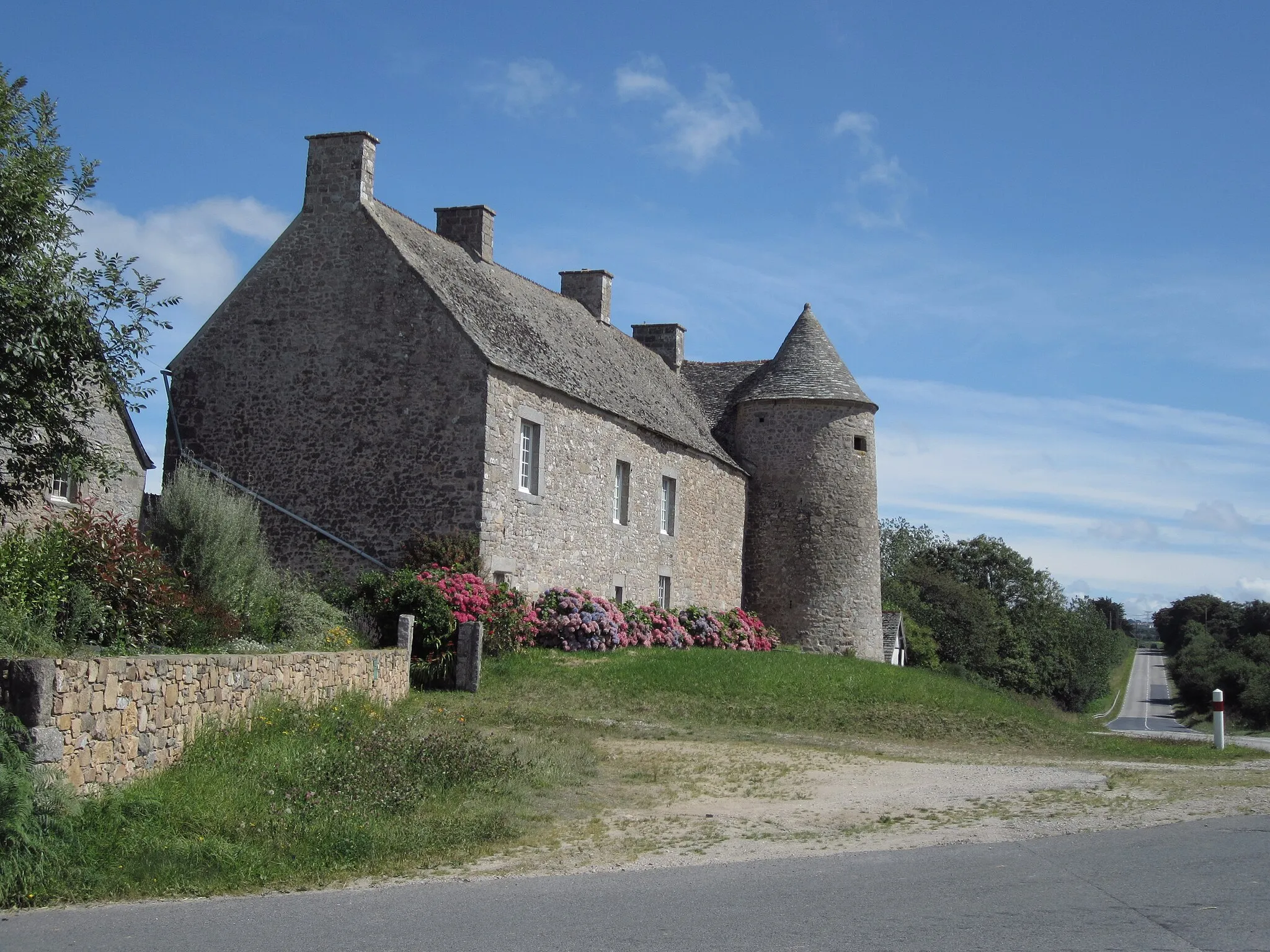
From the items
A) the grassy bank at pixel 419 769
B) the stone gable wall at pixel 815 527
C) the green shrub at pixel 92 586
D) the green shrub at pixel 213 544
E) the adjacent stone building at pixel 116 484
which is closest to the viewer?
the grassy bank at pixel 419 769

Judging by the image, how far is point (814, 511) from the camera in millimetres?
31891

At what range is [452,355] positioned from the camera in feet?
70.8

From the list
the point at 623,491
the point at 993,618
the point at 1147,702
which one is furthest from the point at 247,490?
the point at 1147,702

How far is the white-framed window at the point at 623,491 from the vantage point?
26.2 metres

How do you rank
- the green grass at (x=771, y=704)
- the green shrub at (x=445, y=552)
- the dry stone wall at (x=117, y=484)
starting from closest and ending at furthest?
the green grass at (x=771, y=704) < the dry stone wall at (x=117, y=484) < the green shrub at (x=445, y=552)

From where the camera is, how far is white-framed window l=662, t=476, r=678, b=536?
93.7 ft

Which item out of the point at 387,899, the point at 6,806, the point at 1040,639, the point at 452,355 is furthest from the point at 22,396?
the point at 1040,639

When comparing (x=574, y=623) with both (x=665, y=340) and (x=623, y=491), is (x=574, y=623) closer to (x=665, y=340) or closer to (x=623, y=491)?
(x=623, y=491)

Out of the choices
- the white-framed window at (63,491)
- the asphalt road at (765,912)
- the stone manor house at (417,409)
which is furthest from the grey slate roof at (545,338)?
the asphalt road at (765,912)

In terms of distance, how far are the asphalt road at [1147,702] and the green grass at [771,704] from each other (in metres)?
22.5

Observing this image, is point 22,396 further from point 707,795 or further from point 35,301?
point 707,795

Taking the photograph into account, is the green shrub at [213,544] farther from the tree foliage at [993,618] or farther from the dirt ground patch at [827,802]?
the tree foliage at [993,618]

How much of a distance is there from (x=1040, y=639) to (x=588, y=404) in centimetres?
5370

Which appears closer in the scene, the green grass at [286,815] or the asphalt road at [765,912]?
the asphalt road at [765,912]
